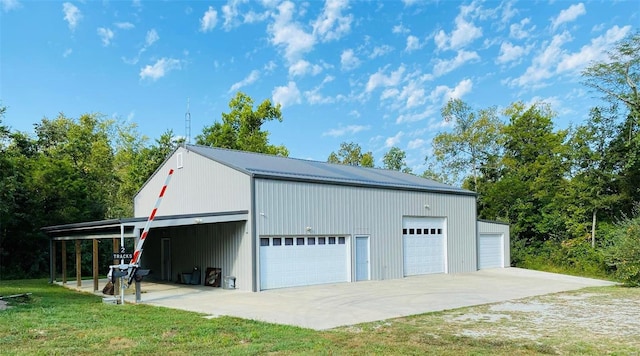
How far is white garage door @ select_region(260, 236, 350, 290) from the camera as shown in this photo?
15492 millimetres

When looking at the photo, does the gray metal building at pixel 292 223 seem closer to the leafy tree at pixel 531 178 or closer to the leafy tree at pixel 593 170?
the leafy tree at pixel 593 170

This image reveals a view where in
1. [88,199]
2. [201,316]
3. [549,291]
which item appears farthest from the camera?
[88,199]

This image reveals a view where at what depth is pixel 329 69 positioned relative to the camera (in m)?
30.6

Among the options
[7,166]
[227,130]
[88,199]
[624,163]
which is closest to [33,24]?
[7,166]

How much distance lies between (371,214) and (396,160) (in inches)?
1159

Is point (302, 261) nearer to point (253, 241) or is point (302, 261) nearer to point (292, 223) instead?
point (292, 223)

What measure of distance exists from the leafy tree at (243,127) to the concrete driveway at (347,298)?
1952 cm

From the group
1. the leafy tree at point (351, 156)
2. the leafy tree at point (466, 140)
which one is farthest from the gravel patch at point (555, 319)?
the leafy tree at point (351, 156)

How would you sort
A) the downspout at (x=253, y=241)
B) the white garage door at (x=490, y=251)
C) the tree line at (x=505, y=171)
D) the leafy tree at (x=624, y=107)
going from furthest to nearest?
the white garage door at (x=490, y=251), the leafy tree at (x=624, y=107), the tree line at (x=505, y=171), the downspout at (x=253, y=241)

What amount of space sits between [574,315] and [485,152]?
27.3m

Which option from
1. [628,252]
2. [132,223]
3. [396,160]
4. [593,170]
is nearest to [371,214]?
[628,252]

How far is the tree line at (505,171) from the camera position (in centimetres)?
2239

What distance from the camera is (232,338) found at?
7.61 meters

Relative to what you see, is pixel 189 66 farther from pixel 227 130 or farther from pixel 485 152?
pixel 485 152
